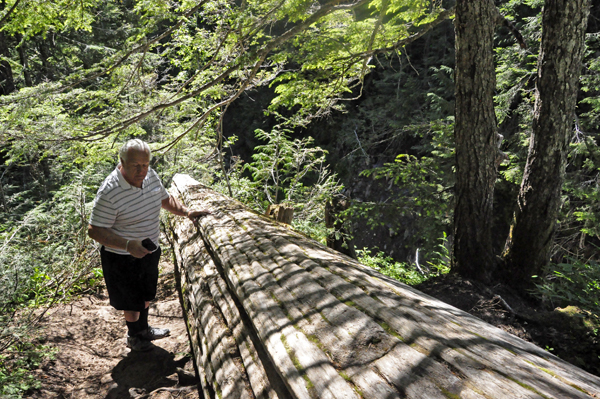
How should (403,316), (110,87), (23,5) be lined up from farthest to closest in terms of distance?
(110,87) → (23,5) → (403,316)

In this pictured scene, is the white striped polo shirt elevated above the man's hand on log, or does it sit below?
above

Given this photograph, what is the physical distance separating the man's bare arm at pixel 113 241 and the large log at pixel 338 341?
64 centimetres

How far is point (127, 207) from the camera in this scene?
3172 mm

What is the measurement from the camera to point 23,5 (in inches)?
186

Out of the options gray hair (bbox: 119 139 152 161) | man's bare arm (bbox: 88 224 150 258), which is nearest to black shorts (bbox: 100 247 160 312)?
man's bare arm (bbox: 88 224 150 258)

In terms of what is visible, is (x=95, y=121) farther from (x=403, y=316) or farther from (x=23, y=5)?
(x=403, y=316)

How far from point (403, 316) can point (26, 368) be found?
3376mm

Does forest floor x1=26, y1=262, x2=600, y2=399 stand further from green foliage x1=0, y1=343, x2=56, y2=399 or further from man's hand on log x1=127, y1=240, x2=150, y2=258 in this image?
man's hand on log x1=127, y1=240, x2=150, y2=258

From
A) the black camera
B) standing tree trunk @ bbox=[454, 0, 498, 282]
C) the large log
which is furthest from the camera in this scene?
standing tree trunk @ bbox=[454, 0, 498, 282]

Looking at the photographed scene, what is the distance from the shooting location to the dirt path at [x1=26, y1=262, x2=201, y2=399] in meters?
2.95

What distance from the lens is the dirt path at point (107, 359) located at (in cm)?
295

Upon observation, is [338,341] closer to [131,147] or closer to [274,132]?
[131,147]

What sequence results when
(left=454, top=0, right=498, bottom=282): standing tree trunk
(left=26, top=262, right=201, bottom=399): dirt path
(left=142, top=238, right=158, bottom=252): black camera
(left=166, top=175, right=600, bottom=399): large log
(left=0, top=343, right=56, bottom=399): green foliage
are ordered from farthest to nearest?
(left=454, top=0, right=498, bottom=282): standing tree trunk < (left=142, top=238, right=158, bottom=252): black camera < (left=26, top=262, right=201, bottom=399): dirt path < (left=0, top=343, right=56, bottom=399): green foliage < (left=166, top=175, right=600, bottom=399): large log

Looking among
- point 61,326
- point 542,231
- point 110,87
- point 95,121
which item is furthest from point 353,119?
point 61,326
